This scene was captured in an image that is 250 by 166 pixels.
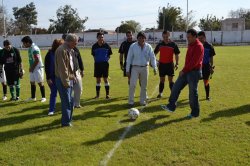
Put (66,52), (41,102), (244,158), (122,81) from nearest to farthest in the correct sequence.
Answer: (244,158) < (66,52) < (41,102) < (122,81)

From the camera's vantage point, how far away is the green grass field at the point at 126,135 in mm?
5500

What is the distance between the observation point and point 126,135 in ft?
21.6

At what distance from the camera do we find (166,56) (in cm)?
989

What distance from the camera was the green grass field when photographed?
18.0ft

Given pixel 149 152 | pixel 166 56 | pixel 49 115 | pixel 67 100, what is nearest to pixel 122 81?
pixel 166 56

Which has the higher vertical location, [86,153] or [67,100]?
[67,100]

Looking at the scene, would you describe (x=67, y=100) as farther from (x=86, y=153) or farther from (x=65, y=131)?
(x=86, y=153)

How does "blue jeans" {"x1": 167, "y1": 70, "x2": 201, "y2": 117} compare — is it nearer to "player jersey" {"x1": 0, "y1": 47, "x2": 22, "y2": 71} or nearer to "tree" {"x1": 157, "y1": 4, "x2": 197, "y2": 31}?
"player jersey" {"x1": 0, "y1": 47, "x2": 22, "y2": 71}

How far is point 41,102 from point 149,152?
4.96m

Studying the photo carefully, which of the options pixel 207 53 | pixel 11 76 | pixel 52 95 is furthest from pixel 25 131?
pixel 207 53

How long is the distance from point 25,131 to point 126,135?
2138 millimetres

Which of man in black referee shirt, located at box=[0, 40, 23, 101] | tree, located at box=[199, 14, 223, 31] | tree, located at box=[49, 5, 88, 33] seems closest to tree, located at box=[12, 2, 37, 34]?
tree, located at box=[49, 5, 88, 33]

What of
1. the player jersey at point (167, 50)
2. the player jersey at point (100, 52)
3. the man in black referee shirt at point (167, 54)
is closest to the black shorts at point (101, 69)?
the player jersey at point (100, 52)

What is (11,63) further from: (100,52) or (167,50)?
(167,50)
